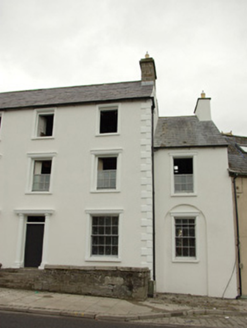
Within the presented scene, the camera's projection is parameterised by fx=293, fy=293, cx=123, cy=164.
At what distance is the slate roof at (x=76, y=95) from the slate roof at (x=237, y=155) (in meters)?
5.58

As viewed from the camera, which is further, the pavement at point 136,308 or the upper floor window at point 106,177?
the upper floor window at point 106,177

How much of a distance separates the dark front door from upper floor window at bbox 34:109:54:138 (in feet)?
15.0

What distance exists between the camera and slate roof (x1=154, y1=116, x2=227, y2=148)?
48.5ft

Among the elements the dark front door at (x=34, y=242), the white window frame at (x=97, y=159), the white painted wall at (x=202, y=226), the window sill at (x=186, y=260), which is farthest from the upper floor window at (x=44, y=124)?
the window sill at (x=186, y=260)

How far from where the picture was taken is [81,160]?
578 inches

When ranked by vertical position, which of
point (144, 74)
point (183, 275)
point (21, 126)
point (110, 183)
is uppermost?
point (144, 74)

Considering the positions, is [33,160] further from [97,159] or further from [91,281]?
[91,281]

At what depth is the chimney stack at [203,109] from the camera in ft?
56.3

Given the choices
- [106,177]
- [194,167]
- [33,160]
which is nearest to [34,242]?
[33,160]

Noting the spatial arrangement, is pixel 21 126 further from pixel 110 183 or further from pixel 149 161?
pixel 149 161

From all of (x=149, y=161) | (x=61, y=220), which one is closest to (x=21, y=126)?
(x=61, y=220)

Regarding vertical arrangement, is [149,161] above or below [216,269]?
above

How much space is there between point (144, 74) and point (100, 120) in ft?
11.9

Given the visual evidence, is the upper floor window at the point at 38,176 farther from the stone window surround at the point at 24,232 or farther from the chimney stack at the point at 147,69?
the chimney stack at the point at 147,69
